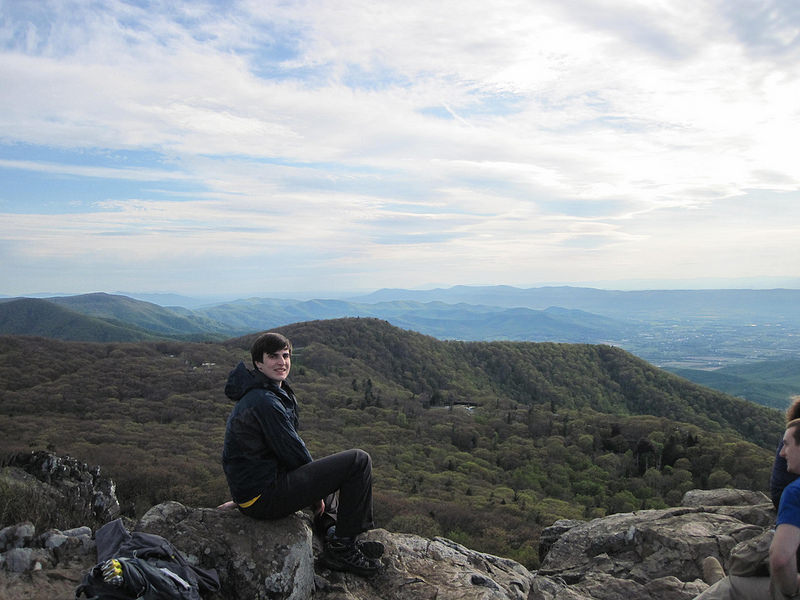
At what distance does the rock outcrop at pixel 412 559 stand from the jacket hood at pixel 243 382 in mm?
1606

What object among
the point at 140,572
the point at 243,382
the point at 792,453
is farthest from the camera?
the point at 243,382

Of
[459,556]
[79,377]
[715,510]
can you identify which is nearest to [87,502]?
[459,556]

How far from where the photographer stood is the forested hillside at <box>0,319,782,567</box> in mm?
21688

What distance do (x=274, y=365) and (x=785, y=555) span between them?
4.98m

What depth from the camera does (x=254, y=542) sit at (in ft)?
17.4

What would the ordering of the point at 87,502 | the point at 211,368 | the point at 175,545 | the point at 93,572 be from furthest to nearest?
the point at 211,368, the point at 87,502, the point at 175,545, the point at 93,572

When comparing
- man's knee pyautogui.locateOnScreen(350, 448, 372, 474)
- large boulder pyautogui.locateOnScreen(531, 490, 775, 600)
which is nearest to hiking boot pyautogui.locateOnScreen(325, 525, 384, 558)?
man's knee pyautogui.locateOnScreen(350, 448, 372, 474)

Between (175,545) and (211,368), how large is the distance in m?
64.3

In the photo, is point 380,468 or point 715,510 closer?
point 715,510

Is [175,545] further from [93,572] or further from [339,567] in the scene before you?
[339,567]

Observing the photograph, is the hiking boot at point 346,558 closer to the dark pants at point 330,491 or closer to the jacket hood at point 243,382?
the dark pants at point 330,491

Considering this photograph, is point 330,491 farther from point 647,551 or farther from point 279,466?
point 647,551

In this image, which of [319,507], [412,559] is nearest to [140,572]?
[319,507]

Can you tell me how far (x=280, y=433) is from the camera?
5105 mm
